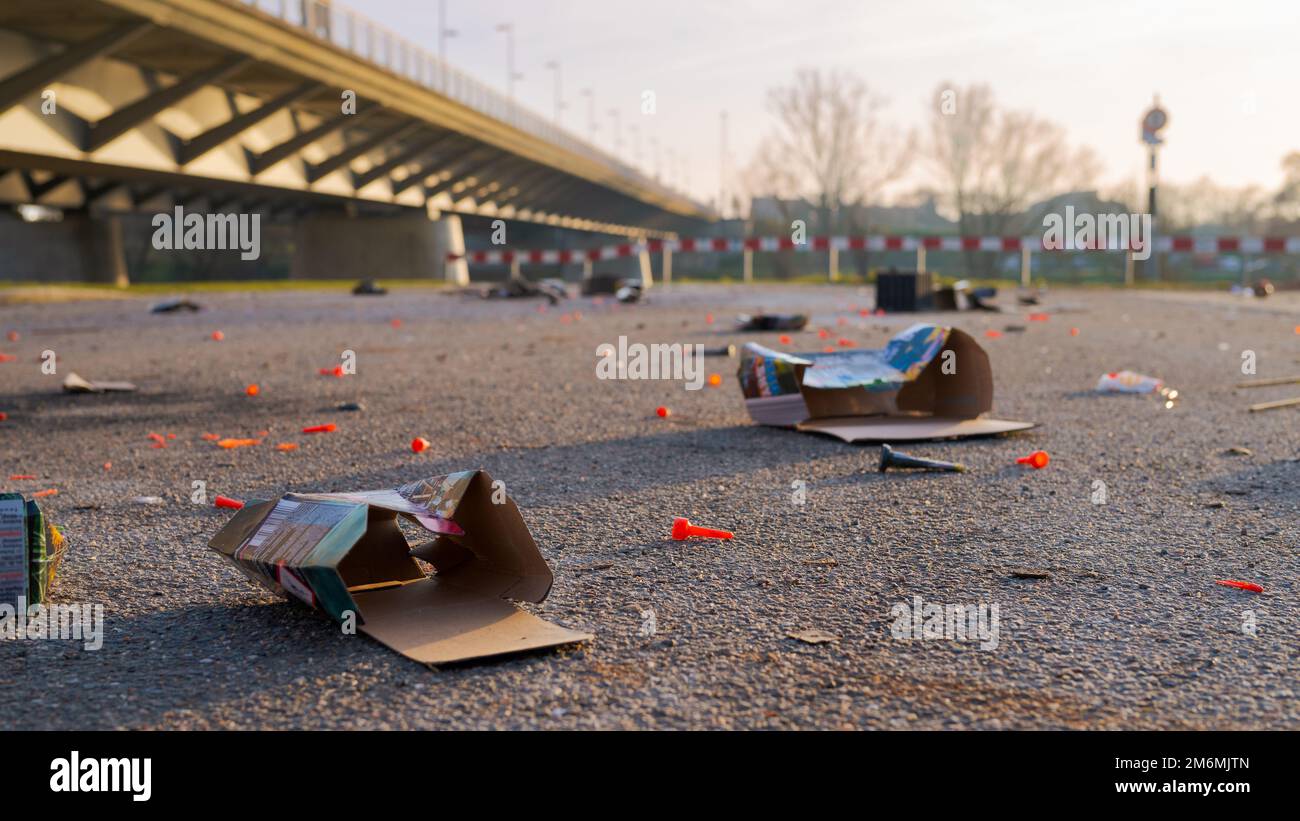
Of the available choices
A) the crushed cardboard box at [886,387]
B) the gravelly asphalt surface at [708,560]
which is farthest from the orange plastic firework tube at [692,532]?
the crushed cardboard box at [886,387]

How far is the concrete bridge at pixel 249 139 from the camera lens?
23.9 m

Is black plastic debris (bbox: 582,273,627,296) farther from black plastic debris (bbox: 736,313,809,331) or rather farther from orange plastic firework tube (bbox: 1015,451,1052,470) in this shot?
orange plastic firework tube (bbox: 1015,451,1052,470)

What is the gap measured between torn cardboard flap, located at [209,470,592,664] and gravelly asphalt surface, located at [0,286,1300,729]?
0.10m

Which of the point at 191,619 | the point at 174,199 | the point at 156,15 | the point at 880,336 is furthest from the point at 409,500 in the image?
the point at 174,199

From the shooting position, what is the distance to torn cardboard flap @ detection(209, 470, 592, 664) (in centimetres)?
340

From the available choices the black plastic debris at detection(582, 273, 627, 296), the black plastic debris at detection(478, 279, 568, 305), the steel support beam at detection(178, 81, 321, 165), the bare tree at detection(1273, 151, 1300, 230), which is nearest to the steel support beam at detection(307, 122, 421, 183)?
the steel support beam at detection(178, 81, 321, 165)

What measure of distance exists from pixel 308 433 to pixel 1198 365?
857 cm

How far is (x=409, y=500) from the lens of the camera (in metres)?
3.79

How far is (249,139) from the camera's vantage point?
110ft

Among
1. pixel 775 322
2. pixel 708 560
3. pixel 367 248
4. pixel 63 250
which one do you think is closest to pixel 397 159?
pixel 367 248

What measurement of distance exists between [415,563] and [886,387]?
419cm

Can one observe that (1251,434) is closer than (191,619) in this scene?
No

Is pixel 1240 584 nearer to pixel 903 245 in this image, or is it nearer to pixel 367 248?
pixel 903 245
